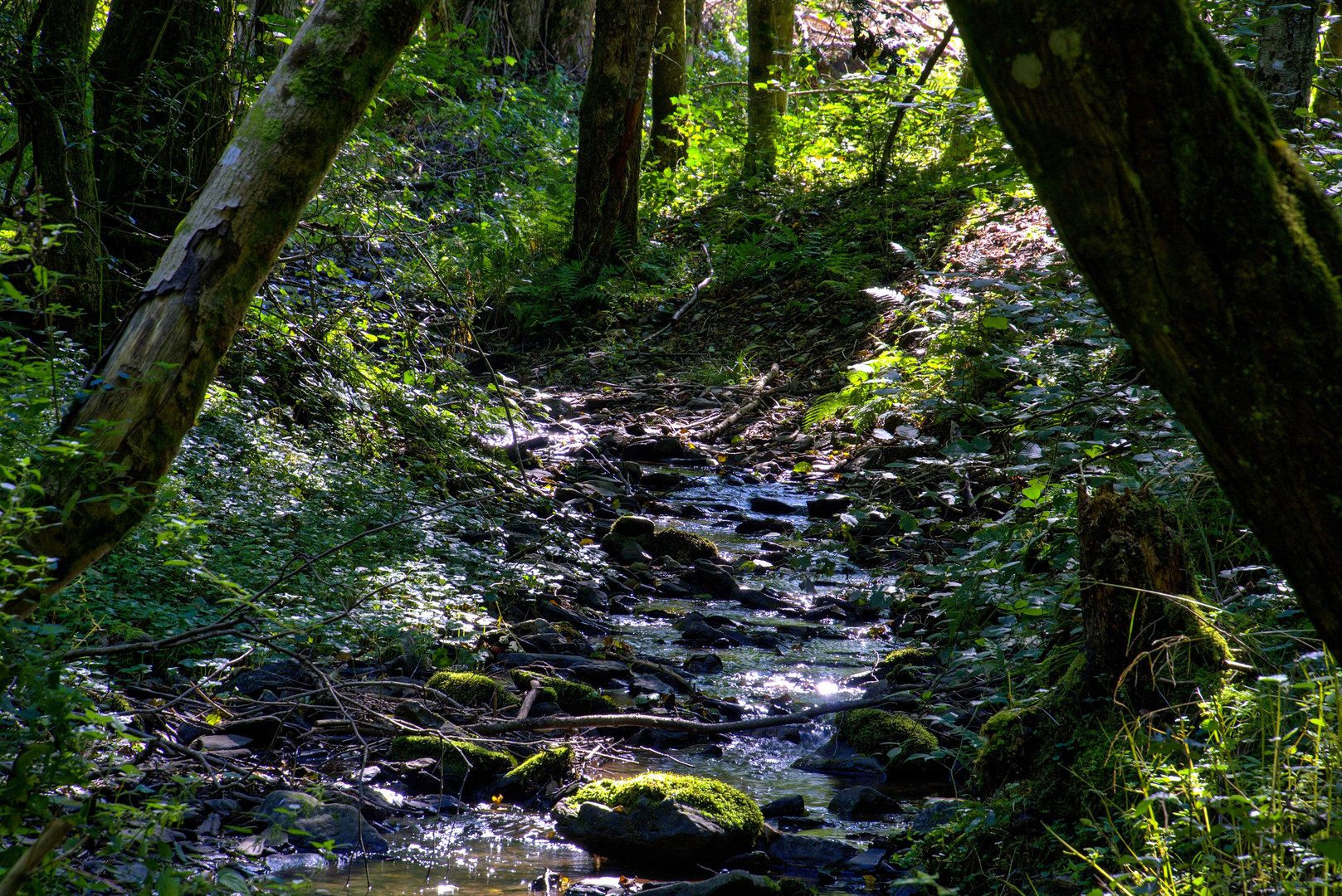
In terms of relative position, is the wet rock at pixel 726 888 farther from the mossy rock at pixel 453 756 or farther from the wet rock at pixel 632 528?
the wet rock at pixel 632 528

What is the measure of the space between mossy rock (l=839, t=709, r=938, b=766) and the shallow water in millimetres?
141

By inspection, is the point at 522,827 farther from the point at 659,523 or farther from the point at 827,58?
the point at 827,58

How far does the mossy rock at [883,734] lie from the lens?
12.6 feet

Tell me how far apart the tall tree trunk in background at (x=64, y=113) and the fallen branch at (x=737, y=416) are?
5.73 meters

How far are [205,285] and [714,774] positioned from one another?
2633mm

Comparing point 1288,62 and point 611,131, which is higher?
point 611,131

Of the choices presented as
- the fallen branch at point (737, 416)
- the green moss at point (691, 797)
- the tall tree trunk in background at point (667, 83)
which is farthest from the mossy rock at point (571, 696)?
the tall tree trunk in background at point (667, 83)

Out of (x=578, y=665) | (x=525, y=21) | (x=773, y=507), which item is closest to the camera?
(x=578, y=665)

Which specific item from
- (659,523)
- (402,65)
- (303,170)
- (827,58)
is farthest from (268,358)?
(827,58)

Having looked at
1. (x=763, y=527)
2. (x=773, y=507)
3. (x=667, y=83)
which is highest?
(x=667, y=83)

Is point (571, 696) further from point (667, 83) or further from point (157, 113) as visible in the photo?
point (667, 83)

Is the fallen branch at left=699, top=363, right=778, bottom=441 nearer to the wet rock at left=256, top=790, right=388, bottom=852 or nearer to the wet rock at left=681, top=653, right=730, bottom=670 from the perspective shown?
the wet rock at left=681, top=653, right=730, bottom=670

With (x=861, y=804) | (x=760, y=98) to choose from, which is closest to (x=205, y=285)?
(x=861, y=804)

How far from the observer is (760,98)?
47.9 ft
